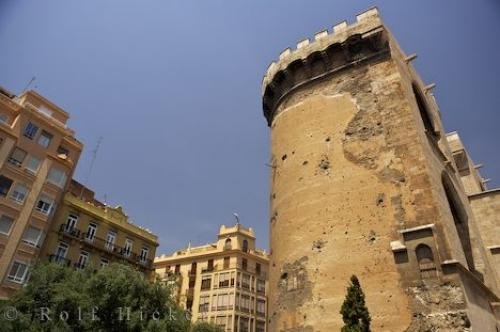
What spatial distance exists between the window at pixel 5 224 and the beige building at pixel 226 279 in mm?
16990

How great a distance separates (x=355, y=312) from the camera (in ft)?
28.9

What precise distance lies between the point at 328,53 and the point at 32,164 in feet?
69.6

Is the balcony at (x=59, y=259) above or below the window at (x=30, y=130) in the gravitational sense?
below

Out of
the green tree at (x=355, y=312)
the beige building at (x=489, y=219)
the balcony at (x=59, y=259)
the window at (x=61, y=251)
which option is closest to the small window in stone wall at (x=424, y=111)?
the beige building at (x=489, y=219)

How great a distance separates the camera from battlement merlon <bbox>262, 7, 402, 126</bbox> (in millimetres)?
13570

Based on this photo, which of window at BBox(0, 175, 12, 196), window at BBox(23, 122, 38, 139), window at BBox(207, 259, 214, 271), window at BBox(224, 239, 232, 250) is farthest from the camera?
window at BBox(224, 239, 232, 250)

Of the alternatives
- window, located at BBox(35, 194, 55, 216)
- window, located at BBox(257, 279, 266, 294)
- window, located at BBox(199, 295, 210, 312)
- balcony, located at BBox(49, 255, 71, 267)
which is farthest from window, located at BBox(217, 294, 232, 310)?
window, located at BBox(35, 194, 55, 216)

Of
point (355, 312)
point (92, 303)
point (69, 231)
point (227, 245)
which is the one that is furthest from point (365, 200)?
point (227, 245)

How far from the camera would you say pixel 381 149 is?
11.7 metres

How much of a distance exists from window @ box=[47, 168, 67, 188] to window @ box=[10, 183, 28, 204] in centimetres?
194

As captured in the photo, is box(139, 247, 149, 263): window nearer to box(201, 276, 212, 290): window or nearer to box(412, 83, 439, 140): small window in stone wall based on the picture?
box(201, 276, 212, 290): window

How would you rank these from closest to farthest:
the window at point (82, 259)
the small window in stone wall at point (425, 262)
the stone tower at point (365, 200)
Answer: the small window in stone wall at point (425, 262), the stone tower at point (365, 200), the window at point (82, 259)

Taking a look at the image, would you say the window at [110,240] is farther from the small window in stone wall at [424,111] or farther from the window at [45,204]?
the small window in stone wall at [424,111]

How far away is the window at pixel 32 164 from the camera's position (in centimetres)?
2559
